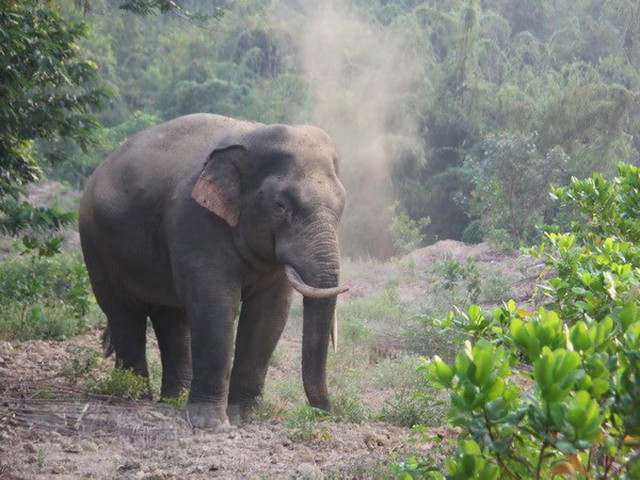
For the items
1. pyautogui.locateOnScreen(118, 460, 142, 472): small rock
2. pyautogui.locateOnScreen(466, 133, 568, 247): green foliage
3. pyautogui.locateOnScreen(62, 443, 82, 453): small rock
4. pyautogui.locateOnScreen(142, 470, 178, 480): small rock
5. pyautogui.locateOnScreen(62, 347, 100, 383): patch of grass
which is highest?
pyautogui.locateOnScreen(142, 470, 178, 480): small rock

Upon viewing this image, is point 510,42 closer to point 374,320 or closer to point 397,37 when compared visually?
point 397,37

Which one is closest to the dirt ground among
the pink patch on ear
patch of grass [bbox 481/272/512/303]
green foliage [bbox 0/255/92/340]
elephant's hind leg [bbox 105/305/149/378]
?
elephant's hind leg [bbox 105/305/149/378]

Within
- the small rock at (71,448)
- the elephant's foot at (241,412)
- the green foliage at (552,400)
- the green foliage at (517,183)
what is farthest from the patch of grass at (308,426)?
the green foliage at (517,183)

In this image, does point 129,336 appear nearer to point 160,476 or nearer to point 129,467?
point 129,467

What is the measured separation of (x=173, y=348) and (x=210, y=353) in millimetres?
1562

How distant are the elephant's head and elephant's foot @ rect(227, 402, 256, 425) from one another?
83 cm

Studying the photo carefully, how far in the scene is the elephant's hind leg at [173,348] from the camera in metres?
8.57

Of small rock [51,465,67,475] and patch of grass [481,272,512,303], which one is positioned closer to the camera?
Result: small rock [51,465,67,475]

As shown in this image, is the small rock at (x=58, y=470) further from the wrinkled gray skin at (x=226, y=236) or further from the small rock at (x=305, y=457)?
the wrinkled gray skin at (x=226, y=236)

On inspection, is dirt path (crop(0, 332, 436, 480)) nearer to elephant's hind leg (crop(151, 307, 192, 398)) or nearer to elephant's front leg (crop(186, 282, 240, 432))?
elephant's front leg (crop(186, 282, 240, 432))

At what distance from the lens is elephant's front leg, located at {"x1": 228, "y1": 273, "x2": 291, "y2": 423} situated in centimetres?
780

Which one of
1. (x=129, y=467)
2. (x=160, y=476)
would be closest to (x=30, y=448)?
(x=129, y=467)

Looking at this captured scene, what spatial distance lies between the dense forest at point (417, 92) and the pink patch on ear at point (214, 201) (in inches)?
594

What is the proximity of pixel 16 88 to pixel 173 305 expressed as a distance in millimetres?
2164
